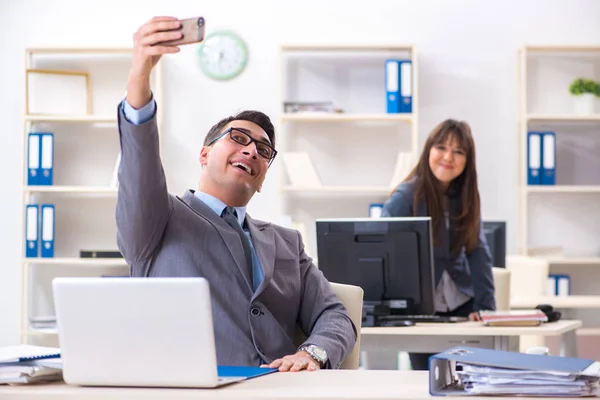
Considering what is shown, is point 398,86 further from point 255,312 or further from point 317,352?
point 317,352

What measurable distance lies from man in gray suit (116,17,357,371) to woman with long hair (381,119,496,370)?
1.25 m

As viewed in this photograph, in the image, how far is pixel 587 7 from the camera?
572cm

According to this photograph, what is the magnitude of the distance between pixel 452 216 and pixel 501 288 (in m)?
0.39

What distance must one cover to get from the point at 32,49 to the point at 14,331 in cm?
181

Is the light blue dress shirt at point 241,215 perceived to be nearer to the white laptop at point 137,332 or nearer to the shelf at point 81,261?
the white laptop at point 137,332

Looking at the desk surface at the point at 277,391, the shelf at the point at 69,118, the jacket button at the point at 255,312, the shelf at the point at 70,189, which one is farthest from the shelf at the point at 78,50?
the desk surface at the point at 277,391

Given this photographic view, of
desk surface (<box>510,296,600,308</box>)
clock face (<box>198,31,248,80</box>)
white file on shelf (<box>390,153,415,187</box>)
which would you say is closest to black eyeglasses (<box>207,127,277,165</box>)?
desk surface (<box>510,296,600,308</box>)

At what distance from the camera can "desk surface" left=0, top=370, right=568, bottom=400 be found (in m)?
1.30

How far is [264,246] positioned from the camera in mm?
2092

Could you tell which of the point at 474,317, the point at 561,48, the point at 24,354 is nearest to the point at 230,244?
the point at 24,354

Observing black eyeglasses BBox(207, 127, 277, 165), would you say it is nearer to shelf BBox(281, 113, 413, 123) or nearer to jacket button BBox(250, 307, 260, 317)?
jacket button BBox(250, 307, 260, 317)

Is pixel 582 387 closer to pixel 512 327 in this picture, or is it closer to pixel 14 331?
pixel 512 327

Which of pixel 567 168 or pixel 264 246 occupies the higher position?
pixel 567 168

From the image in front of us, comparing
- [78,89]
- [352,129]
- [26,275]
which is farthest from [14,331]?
[352,129]
